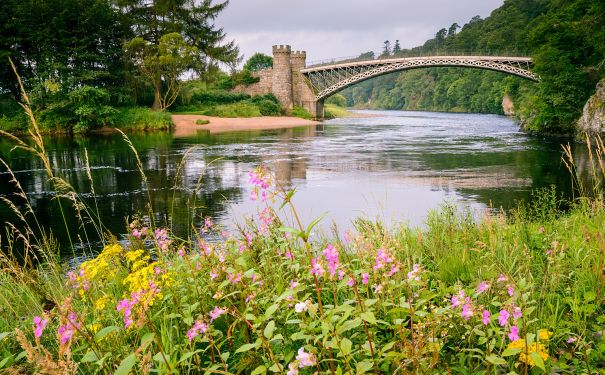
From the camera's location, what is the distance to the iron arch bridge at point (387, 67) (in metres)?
39.6

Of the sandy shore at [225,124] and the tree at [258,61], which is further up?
the tree at [258,61]

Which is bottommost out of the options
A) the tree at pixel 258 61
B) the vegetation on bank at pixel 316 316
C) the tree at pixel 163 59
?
the vegetation on bank at pixel 316 316

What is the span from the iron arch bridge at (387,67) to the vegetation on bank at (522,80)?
81.4 inches

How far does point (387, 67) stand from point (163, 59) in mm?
23159

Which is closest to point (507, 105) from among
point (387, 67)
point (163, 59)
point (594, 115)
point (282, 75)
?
point (387, 67)

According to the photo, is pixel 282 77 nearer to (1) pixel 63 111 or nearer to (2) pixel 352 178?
(1) pixel 63 111

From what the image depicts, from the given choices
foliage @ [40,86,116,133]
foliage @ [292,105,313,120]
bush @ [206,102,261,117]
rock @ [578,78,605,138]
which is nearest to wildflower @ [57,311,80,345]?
rock @ [578,78,605,138]

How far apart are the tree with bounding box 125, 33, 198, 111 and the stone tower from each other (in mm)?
13525

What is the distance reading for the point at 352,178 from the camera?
12117mm

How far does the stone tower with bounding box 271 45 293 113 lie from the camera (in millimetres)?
50156

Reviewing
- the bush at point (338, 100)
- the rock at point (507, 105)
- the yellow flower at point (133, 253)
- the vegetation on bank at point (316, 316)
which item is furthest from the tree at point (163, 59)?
the bush at point (338, 100)

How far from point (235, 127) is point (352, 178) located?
22.1 metres

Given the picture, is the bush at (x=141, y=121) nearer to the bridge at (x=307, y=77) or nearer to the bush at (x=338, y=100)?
the bridge at (x=307, y=77)

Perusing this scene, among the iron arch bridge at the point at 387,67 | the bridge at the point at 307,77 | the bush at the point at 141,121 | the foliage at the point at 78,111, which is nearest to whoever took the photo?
the foliage at the point at 78,111
